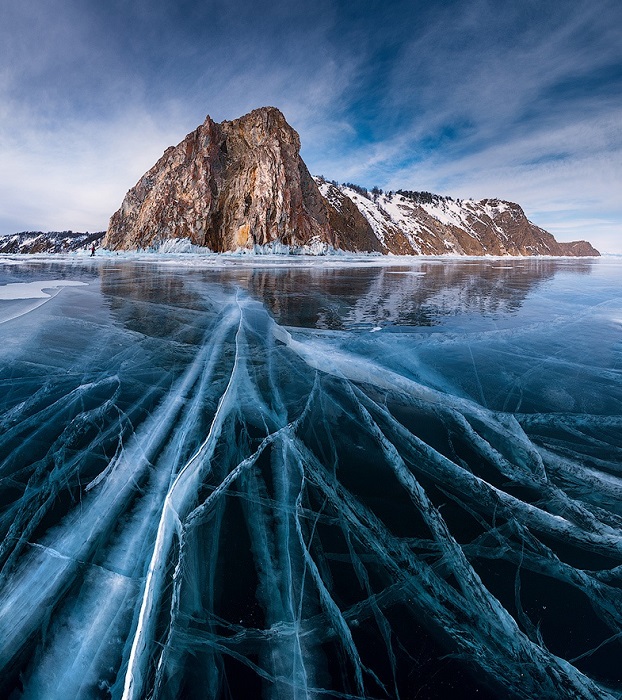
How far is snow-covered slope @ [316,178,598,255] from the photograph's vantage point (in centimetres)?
10812

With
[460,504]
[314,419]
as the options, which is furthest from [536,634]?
[314,419]

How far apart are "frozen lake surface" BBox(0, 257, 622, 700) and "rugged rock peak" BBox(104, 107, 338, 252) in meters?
59.1

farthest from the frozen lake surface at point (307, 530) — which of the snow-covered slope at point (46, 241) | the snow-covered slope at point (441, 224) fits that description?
the snow-covered slope at point (46, 241)

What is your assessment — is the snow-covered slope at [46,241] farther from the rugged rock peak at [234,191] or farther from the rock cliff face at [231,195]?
the rugged rock peak at [234,191]

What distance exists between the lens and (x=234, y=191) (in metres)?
61.7

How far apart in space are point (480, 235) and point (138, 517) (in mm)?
175084

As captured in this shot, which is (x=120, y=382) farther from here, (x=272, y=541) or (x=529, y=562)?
(x=529, y=562)

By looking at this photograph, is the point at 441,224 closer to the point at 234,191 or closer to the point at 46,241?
the point at 234,191

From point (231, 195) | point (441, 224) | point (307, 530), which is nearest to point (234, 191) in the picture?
point (231, 195)

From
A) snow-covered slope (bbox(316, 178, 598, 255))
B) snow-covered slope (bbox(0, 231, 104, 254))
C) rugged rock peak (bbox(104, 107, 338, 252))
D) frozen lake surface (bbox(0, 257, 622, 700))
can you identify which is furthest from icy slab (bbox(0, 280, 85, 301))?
snow-covered slope (bbox(0, 231, 104, 254))

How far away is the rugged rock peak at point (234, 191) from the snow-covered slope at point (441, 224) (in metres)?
30.4

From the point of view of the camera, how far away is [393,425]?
2.92 metres

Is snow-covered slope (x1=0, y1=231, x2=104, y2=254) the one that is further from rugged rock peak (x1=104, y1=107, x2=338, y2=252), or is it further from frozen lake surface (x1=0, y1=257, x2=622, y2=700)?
frozen lake surface (x1=0, y1=257, x2=622, y2=700)

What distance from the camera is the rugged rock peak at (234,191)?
195 feet
